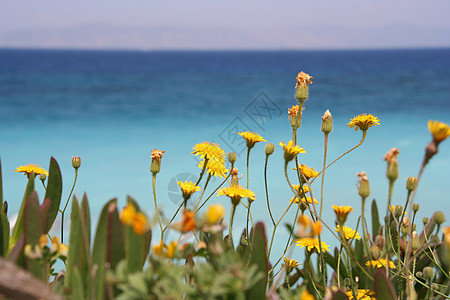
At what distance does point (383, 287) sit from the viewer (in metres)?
0.65

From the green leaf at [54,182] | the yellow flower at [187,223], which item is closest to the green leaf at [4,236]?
the green leaf at [54,182]

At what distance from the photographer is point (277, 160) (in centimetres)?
429

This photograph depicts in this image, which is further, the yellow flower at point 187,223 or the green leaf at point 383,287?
the green leaf at point 383,287

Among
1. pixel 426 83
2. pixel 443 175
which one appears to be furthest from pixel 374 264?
pixel 426 83

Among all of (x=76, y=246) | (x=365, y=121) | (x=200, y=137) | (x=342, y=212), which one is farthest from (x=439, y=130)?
(x=200, y=137)

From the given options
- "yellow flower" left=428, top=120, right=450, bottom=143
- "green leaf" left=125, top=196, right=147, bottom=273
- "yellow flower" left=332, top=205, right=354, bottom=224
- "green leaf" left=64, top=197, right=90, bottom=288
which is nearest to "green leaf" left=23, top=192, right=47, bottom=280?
"green leaf" left=64, top=197, right=90, bottom=288

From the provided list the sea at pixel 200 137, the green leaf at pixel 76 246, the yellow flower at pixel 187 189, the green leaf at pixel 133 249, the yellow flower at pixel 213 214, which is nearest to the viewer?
the yellow flower at pixel 213 214

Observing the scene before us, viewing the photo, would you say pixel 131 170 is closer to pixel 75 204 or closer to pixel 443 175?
pixel 443 175

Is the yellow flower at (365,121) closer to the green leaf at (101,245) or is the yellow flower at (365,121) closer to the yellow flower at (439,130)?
the yellow flower at (439,130)

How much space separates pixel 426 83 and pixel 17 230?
705 inches

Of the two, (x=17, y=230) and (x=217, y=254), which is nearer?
(x=217, y=254)

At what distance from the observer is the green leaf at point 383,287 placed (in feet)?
2.11

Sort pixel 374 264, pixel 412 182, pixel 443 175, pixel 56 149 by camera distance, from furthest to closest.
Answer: pixel 56 149, pixel 443 175, pixel 374 264, pixel 412 182

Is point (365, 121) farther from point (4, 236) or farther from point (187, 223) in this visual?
point (4, 236)
